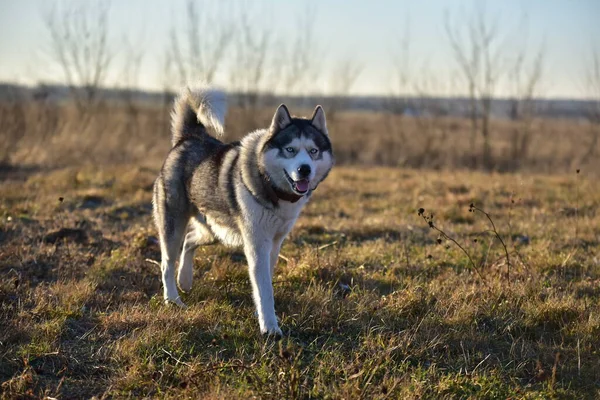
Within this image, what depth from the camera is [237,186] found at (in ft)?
15.6

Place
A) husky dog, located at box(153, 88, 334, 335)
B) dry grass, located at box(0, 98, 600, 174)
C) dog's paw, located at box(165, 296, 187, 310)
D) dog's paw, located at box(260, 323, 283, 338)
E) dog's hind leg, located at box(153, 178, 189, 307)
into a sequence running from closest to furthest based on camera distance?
dog's paw, located at box(260, 323, 283, 338) → husky dog, located at box(153, 88, 334, 335) → dog's paw, located at box(165, 296, 187, 310) → dog's hind leg, located at box(153, 178, 189, 307) → dry grass, located at box(0, 98, 600, 174)

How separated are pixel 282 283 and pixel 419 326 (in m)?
1.40

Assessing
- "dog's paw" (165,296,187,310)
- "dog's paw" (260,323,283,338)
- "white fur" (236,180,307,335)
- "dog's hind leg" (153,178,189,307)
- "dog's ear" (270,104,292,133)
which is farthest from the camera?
"dog's hind leg" (153,178,189,307)

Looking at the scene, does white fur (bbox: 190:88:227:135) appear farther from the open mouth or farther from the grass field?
the grass field

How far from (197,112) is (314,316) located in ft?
6.82

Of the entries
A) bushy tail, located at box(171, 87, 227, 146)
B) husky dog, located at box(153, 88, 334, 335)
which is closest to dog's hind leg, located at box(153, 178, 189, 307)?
husky dog, located at box(153, 88, 334, 335)

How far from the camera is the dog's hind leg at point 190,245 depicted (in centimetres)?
532

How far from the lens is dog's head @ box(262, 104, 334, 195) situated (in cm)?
439

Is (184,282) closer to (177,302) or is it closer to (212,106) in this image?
(177,302)

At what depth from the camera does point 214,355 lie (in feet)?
13.1

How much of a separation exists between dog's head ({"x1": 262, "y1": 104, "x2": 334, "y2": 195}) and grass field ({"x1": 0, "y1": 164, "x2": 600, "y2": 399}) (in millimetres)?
983

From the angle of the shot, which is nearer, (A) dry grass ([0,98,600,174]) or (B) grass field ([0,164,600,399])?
(B) grass field ([0,164,600,399])

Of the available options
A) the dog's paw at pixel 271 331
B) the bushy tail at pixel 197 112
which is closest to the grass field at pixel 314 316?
the dog's paw at pixel 271 331

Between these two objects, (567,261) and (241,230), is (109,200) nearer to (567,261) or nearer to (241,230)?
(241,230)
